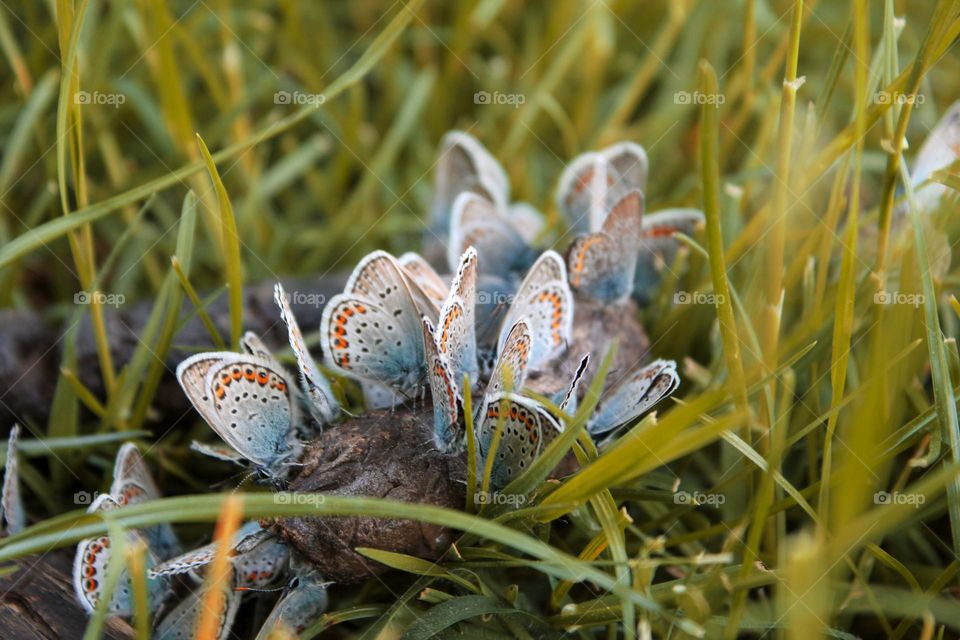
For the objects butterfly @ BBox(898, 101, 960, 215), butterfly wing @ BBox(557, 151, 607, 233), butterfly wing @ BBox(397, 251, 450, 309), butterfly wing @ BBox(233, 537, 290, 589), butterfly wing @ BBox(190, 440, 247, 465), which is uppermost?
butterfly @ BBox(898, 101, 960, 215)

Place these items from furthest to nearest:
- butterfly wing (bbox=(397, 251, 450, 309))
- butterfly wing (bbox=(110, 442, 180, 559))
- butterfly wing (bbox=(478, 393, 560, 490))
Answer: butterfly wing (bbox=(397, 251, 450, 309)), butterfly wing (bbox=(110, 442, 180, 559)), butterfly wing (bbox=(478, 393, 560, 490))

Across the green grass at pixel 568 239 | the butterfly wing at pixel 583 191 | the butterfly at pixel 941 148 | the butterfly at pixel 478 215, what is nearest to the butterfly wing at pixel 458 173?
the butterfly at pixel 478 215

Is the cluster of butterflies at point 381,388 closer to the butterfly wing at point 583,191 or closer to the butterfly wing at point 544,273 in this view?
the butterfly wing at point 544,273

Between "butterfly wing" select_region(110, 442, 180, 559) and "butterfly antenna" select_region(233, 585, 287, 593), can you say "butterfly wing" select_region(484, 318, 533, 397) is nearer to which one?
"butterfly antenna" select_region(233, 585, 287, 593)

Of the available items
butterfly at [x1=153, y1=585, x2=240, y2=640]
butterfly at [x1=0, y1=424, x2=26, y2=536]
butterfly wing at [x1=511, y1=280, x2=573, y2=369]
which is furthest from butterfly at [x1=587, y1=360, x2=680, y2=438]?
butterfly at [x1=0, y1=424, x2=26, y2=536]

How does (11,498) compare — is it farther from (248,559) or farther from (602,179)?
(602,179)

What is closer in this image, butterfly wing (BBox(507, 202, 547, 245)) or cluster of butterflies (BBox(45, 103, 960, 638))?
cluster of butterflies (BBox(45, 103, 960, 638))
